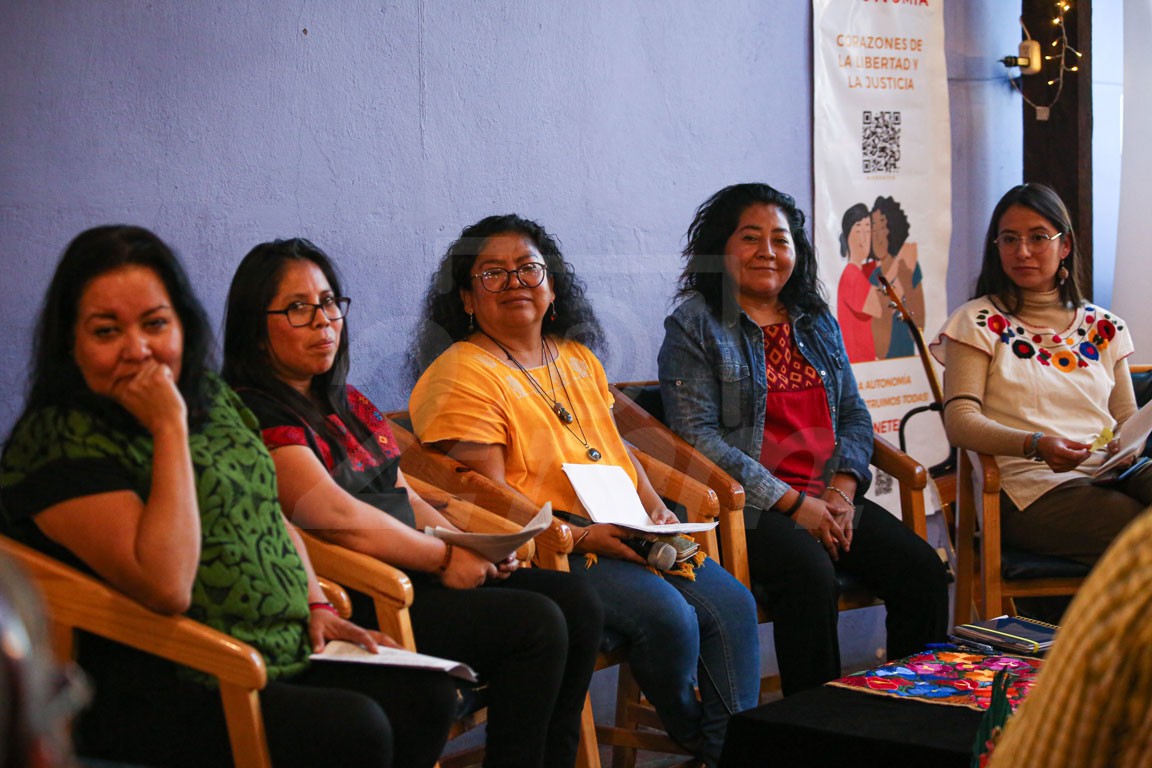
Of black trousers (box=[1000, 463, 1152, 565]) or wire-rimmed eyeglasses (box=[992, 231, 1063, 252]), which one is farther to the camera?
wire-rimmed eyeglasses (box=[992, 231, 1063, 252])

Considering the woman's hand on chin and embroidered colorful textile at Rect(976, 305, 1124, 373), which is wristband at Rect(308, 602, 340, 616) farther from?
embroidered colorful textile at Rect(976, 305, 1124, 373)

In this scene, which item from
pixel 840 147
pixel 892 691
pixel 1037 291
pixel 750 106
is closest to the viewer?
pixel 892 691

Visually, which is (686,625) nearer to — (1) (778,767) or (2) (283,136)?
(1) (778,767)

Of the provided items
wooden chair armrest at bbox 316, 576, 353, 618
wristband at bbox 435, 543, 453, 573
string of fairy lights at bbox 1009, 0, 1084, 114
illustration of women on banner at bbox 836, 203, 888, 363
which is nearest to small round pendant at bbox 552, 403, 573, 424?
wristband at bbox 435, 543, 453, 573

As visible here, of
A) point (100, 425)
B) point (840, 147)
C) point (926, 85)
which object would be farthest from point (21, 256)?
point (926, 85)

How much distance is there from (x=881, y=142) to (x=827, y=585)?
2.00 m

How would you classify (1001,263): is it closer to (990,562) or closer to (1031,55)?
(990,562)

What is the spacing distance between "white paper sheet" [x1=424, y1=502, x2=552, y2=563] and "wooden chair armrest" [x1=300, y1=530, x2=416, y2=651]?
16 cm

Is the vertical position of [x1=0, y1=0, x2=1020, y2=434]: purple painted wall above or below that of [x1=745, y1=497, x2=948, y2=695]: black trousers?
above

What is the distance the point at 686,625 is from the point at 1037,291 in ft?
5.55

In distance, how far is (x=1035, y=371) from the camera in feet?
11.4

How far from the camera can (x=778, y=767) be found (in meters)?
1.92

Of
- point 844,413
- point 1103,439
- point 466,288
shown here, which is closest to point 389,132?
point 466,288

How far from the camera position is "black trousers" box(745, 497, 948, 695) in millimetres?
2816
